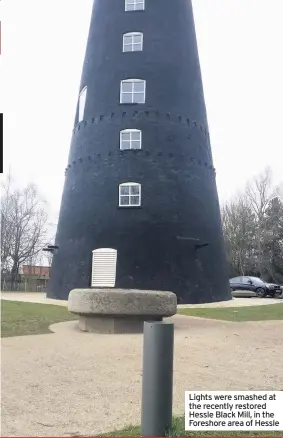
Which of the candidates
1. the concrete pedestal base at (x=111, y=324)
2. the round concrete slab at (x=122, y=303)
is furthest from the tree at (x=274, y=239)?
the round concrete slab at (x=122, y=303)

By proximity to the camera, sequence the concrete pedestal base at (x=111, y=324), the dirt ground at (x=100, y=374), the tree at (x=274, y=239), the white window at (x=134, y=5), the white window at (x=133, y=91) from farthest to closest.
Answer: the tree at (x=274, y=239), the white window at (x=134, y=5), the white window at (x=133, y=91), the concrete pedestal base at (x=111, y=324), the dirt ground at (x=100, y=374)

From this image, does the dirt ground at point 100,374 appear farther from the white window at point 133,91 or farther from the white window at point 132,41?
the white window at point 132,41

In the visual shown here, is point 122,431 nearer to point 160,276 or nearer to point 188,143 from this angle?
point 160,276

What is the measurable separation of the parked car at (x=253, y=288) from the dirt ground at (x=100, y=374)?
72.1 feet

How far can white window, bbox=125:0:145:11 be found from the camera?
2441 centimetres

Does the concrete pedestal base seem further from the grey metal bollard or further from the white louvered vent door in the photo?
the white louvered vent door

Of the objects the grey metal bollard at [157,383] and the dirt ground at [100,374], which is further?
the dirt ground at [100,374]

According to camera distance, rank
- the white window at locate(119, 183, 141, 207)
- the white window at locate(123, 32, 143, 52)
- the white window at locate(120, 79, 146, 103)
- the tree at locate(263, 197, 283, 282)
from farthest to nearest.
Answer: the tree at locate(263, 197, 283, 282) < the white window at locate(123, 32, 143, 52) < the white window at locate(120, 79, 146, 103) < the white window at locate(119, 183, 141, 207)

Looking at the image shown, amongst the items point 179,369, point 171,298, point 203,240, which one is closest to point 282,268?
point 203,240

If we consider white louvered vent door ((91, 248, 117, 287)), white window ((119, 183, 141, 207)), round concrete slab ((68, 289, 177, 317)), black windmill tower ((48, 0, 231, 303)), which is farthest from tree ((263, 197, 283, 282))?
round concrete slab ((68, 289, 177, 317))

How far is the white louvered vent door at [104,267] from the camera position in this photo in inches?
844
